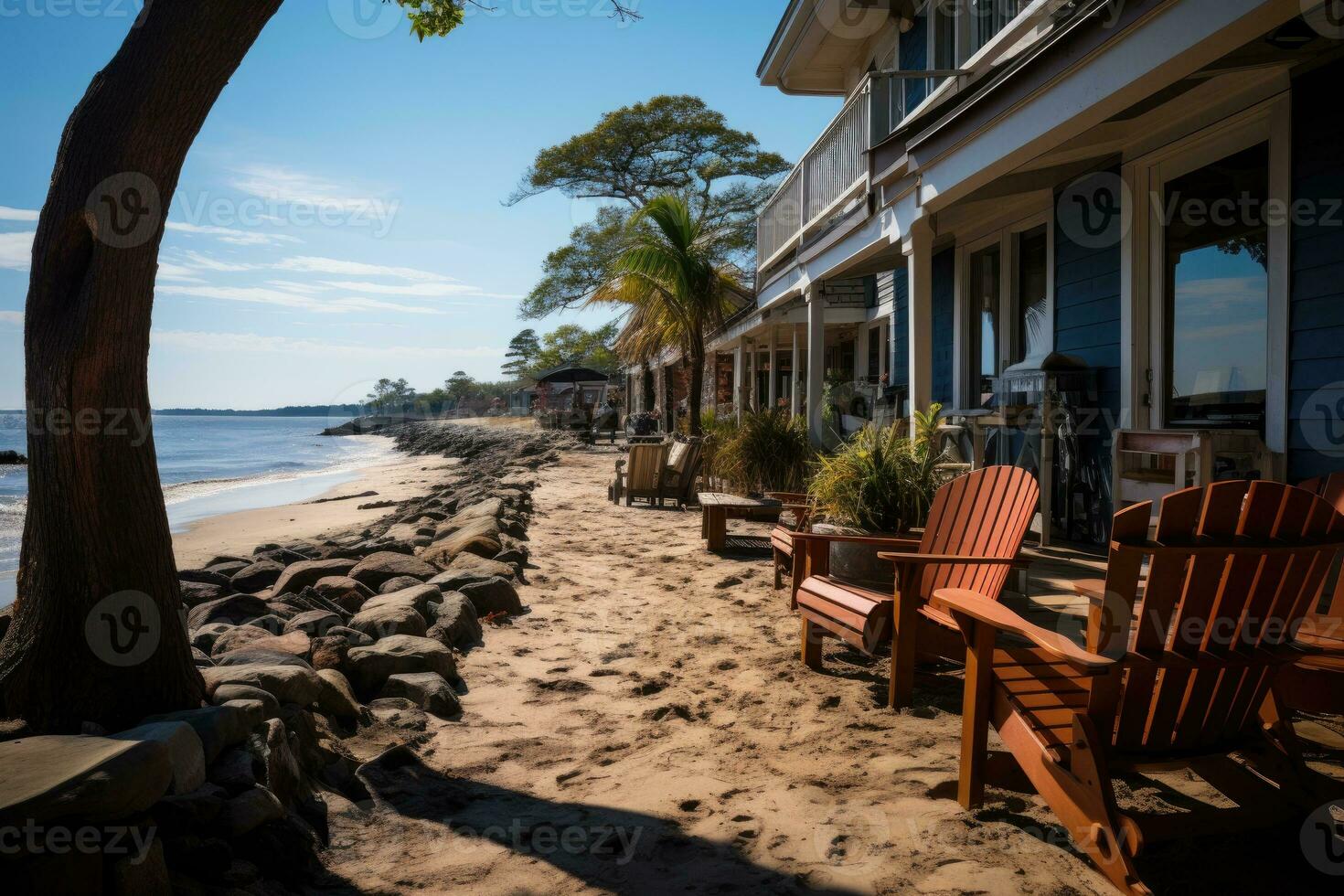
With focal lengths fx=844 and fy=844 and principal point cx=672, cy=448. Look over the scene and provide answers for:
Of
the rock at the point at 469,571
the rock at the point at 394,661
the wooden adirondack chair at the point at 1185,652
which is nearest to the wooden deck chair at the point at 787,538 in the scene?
the rock at the point at 469,571

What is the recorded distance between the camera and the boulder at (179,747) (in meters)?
2.13

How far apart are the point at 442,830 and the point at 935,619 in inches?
76.9

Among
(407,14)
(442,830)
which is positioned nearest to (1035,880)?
(442,830)

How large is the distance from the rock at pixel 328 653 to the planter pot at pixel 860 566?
2.44 metres

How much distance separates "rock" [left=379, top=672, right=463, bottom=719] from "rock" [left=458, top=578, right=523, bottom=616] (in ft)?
4.40

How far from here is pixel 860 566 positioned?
14.7ft

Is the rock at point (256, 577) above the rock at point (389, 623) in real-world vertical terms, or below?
below

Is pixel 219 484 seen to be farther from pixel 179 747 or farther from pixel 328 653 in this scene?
pixel 179 747

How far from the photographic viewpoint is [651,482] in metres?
10.5

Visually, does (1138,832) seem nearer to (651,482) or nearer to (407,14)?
(407,14)

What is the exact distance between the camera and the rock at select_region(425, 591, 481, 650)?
4453 millimetres

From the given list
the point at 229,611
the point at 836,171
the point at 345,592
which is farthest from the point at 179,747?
the point at 836,171

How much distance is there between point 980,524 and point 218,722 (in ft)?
9.82

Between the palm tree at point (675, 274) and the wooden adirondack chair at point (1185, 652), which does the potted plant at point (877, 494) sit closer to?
the wooden adirondack chair at point (1185, 652)
